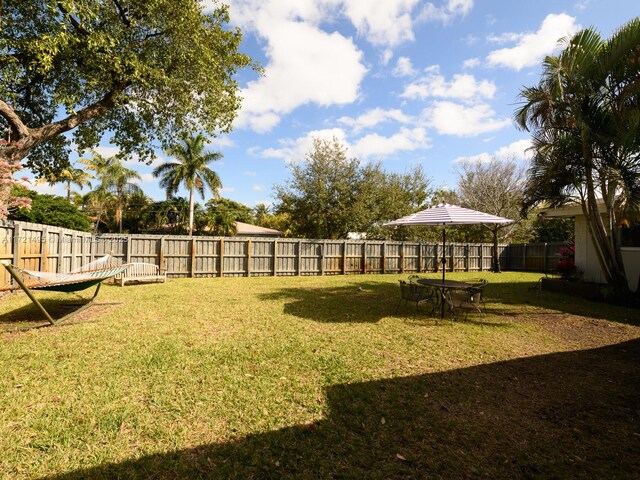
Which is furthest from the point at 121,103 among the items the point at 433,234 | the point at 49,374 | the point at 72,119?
the point at 433,234

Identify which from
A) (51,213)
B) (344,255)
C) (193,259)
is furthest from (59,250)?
(51,213)

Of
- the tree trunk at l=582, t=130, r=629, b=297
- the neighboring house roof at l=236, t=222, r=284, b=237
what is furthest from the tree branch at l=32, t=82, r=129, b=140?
the neighboring house roof at l=236, t=222, r=284, b=237

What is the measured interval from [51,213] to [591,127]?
91.6 ft

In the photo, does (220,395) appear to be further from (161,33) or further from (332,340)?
(161,33)

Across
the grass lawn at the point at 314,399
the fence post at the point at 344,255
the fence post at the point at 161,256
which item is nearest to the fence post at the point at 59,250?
the grass lawn at the point at 314,399

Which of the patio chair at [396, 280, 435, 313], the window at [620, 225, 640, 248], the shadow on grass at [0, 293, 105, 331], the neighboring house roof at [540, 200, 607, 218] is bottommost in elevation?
the shadow on grass at [0, 293, 105, 331]

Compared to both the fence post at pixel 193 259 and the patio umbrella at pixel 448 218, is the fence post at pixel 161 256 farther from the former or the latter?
the patio umbrella at pixel 448 218

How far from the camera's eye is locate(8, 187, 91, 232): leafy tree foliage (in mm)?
20125

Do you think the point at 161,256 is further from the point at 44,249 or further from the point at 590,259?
the point at 590,259

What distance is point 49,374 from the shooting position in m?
3.78

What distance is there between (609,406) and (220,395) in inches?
165

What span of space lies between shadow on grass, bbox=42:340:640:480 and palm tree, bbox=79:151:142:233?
38013 millimetres

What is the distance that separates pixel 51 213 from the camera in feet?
68.8

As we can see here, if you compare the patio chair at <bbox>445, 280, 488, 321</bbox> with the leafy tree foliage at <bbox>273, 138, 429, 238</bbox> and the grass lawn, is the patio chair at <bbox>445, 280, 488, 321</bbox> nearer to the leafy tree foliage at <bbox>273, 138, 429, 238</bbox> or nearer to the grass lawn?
the grass lawn
